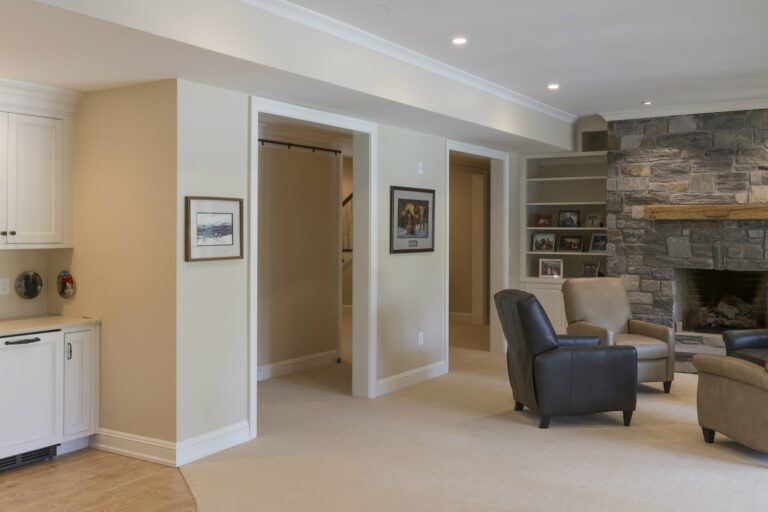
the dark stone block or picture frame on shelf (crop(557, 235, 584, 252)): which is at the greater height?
the dark stone block

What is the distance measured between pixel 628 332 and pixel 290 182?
353 cm

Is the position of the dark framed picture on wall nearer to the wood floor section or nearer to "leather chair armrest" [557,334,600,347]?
"leather chair armrest" [557,334,600,347]

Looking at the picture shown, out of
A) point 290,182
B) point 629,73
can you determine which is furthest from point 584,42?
point 290,182

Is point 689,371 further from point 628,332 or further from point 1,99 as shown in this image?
point 1,99

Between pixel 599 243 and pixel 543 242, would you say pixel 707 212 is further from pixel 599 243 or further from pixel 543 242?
pixel 543 242

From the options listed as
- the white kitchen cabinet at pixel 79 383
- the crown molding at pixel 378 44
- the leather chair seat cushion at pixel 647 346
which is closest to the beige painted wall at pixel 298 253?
the crown molding at pixel 378 44

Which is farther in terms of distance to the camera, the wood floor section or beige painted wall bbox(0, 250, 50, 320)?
beige painted wall bbox(0, 250, 50, 320)

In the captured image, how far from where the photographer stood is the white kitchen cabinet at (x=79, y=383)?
14.1 feet

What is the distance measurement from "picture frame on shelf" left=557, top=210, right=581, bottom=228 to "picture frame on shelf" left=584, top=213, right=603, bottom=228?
113 millimetres

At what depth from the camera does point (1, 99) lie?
416 cm

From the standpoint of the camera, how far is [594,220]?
8156 mm

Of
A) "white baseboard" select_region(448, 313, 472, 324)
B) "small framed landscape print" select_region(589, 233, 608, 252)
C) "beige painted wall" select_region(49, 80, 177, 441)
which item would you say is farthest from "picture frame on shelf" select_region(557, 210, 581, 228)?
"beige painted wall" select_region(49, 80, 177, 441)

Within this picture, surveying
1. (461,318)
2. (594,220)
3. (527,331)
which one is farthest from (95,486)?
(461,318)

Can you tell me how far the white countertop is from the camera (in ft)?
13.3
